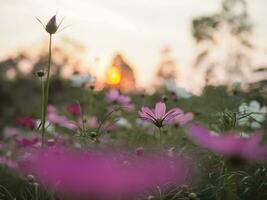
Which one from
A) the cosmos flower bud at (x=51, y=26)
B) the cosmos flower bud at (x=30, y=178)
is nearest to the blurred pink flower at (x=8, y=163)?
the cosmos flower bud at (x=30, y=178)

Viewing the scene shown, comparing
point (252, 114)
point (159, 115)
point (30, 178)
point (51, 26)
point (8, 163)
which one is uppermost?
point (51, 26)

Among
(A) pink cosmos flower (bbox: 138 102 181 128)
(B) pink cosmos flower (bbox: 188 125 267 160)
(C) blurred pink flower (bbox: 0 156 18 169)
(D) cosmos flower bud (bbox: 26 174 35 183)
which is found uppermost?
(B) pink cosmos flower (bbox: 188 125 267 160)

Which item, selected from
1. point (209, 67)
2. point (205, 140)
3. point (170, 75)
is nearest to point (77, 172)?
point (205, 140)

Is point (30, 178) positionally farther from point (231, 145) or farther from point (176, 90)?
point (176, 90)

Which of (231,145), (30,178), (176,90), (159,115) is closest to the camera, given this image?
(231,145)

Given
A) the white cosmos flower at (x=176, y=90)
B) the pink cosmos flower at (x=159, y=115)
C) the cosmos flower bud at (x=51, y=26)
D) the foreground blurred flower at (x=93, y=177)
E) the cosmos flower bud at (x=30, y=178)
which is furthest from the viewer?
the white cosmos flower at (x=176, y=90)

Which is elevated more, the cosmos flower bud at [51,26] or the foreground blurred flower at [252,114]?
the cosmos flower bud at [51,26]

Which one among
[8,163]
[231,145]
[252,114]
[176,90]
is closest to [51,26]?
[231,145]

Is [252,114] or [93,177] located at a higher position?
[93,177]

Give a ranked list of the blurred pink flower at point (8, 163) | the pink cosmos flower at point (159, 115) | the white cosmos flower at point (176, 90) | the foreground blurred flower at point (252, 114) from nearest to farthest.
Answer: the pink cosmos flower at point (159, 115) → the foreground blurred flower at point (252, 114) → the blurred pink flower at point (8, 163) → the white cosmos flower at point (176, 90)

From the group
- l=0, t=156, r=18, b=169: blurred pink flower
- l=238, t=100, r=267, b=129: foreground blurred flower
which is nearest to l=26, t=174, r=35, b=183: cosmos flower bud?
l=238, t=100, r=267, b=129: foreground blurred flower

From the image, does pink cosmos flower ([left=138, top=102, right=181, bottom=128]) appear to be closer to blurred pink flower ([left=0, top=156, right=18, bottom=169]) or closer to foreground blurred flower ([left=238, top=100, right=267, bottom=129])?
foreground blurred flower ([left=238, top=100, right=267, bottom=129])

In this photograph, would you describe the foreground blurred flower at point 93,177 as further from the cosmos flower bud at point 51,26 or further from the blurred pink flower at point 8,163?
the blurred pink flower at point 8,163

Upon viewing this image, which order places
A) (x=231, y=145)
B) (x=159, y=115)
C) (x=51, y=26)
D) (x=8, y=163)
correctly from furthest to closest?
1. (x=8, y=163)
2. (x=51, y=26)
3. (x=159, y=115)
4. (x=231, y=145)
